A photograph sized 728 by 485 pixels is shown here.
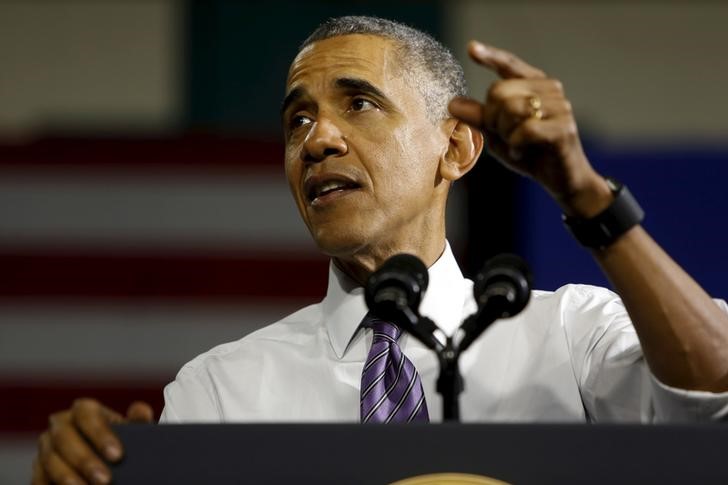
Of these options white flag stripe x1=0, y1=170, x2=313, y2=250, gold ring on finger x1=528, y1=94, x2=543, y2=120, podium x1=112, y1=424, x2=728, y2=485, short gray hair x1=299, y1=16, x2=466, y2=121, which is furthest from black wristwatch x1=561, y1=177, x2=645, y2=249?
white flag stripe x1=0, y1=170, x2=313, y2=250

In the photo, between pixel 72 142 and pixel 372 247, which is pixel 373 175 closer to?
pixel 372 247

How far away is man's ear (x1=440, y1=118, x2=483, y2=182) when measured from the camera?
6.79 feet

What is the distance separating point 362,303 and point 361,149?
0.22 metres

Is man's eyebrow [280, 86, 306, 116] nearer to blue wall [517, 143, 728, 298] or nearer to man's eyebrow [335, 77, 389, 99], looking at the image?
man's eyebrow [335, 77, 389, 99]

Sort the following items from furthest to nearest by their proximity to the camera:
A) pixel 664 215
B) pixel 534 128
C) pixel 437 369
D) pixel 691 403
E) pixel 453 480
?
pixel 664 215 < pixel 437 369 < pixel 691 403 < pixel 534 128 < pixel 453 480

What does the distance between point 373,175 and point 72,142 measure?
7.12 feet

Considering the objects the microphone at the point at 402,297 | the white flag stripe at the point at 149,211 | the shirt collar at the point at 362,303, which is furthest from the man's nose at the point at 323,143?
the white flag stripe at the point at 149,211

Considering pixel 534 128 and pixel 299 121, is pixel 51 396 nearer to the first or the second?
pixel 299 121

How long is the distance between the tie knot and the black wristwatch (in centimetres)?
37

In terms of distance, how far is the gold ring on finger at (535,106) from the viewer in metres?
1.42

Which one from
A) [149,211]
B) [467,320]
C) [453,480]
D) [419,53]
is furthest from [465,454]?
[149,211]

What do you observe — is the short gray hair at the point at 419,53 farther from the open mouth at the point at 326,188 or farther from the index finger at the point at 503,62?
the index finger at the point at 503,62

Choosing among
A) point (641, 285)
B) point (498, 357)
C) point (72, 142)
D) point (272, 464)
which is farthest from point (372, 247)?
point (72, 142)

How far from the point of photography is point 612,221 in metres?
1.49
